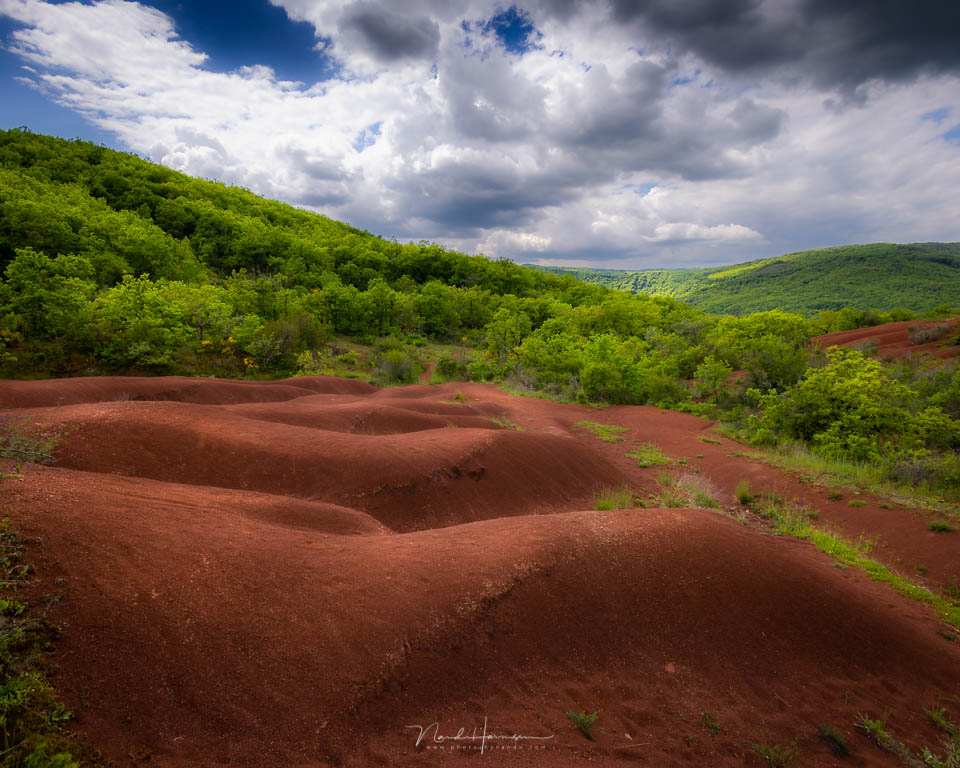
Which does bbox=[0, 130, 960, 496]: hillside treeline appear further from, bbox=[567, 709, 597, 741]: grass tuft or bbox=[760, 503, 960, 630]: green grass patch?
bbox=[567, 709, 597, 741]: grass tuft

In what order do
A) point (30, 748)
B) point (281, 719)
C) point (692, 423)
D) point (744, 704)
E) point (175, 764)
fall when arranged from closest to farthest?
point (30, 748)
point (175, 764)
point (281, 719)
point (744, 704)
point (692, 423)

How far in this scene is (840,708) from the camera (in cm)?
489

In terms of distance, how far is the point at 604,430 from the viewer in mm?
19859


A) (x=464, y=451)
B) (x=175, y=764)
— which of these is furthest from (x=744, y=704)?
(x=464, y=451)

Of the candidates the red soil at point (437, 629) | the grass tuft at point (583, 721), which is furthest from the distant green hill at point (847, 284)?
the grass tuft at point (583, 721)

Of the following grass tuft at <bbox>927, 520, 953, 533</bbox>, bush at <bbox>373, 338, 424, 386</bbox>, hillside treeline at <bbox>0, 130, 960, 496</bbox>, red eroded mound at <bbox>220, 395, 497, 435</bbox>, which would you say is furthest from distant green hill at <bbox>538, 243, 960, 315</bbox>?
red eroded mound at <bbox>220, 395, 497, 435</bbox>

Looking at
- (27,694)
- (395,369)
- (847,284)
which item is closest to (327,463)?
(27,694)

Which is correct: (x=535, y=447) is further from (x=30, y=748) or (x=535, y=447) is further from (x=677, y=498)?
(x=30, y=748)

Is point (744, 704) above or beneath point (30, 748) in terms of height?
beneath

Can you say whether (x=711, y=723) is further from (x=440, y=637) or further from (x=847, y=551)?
(x=847, y=551)

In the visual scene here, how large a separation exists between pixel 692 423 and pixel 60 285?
117 feet

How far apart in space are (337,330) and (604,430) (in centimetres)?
3229

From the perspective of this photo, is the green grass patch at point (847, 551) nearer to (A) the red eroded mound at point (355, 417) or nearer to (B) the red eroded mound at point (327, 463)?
(B) the red eroded mound at point (327, 463)

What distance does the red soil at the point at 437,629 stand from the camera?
3.60 m
